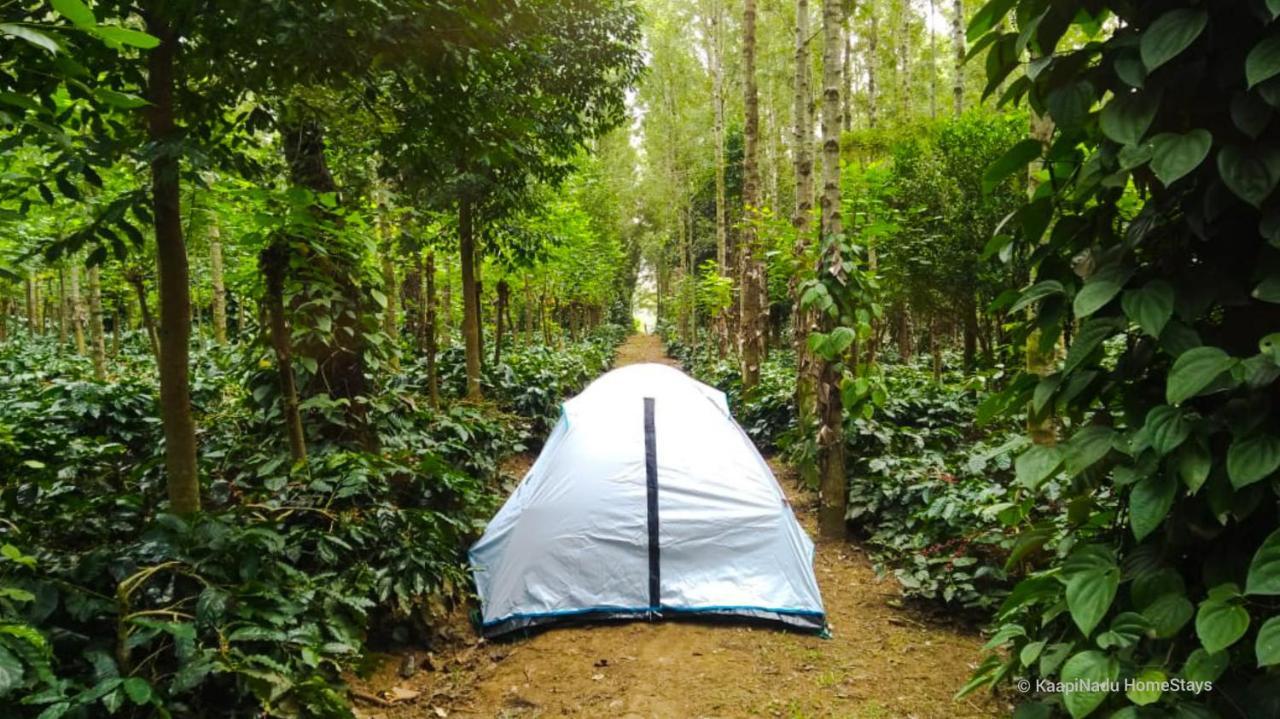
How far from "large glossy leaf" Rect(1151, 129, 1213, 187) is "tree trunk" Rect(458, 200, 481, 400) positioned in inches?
272

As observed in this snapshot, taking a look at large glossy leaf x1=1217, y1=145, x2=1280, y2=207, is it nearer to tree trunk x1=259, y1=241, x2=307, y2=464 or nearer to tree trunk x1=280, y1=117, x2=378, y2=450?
tree trunk x1=259, y1=241, x2=307, y2=464

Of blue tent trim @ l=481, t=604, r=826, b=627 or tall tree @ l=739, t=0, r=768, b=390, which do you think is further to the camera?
tall tree @ l=739, t=0, r=768, b=390

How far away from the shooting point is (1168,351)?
1237mm

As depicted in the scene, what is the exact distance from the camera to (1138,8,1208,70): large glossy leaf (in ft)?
3.69

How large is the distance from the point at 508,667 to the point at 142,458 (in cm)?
327

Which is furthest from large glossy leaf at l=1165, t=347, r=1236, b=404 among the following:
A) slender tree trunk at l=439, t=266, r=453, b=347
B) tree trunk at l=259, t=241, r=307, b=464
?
slender tree trunk at l=439, t=266, r=453, b=347

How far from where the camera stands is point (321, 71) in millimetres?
2879

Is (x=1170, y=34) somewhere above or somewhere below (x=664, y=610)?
above

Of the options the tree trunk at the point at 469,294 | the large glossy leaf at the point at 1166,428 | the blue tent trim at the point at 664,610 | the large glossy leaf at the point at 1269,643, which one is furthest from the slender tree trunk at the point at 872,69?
the large glossy leaf at the point at 1269,643

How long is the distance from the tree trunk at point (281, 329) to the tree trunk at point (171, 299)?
0.60m

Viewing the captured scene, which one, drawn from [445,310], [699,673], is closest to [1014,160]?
[699,673]

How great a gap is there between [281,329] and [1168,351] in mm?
3937

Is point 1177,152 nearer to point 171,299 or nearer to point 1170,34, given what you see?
point 1170,34

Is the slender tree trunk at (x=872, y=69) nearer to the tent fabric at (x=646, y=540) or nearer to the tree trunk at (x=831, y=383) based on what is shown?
the tree trunk at (x=831, y=383)
